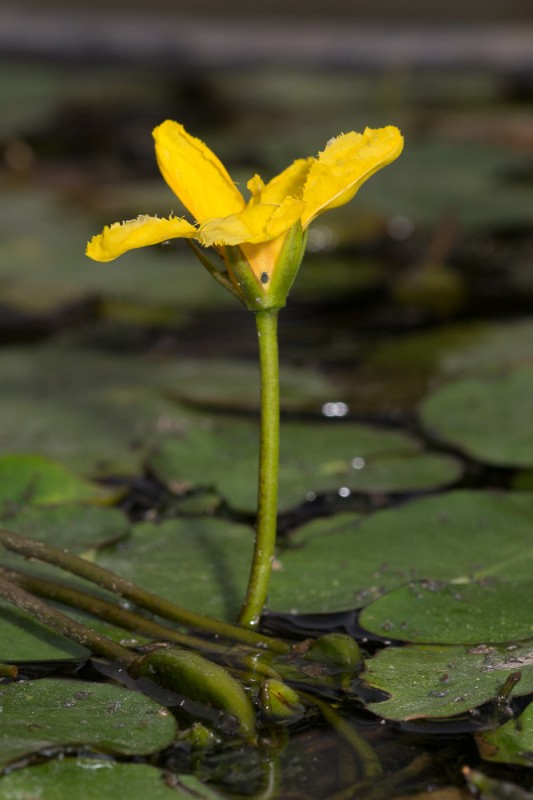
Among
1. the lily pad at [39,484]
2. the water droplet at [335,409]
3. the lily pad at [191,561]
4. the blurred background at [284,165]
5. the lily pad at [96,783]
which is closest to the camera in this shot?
the lily pad at [96,783]

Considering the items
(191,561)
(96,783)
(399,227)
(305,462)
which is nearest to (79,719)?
(96,783)

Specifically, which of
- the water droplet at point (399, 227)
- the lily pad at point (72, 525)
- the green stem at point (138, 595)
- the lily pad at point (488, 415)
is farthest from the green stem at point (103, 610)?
the water droplet at point (399, 227)

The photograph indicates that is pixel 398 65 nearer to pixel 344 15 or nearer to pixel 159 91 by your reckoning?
pixel 159 91

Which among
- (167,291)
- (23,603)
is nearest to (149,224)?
(23,603)

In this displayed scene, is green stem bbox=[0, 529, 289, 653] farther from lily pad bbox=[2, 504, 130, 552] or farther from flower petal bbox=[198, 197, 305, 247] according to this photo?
flower petal bbox=[198, 197, 305, 247]

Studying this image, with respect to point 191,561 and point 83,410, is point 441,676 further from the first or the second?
point 83,410

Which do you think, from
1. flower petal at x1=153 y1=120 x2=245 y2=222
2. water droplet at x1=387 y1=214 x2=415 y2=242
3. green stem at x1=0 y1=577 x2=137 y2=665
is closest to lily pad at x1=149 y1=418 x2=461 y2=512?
green stem at x1=0 y1=577 x2=137 y2=665

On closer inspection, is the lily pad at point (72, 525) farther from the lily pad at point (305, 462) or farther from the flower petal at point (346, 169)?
the flower petal at point (346, 169)

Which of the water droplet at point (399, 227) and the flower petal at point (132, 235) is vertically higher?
the water droplet at point (399, 227)
